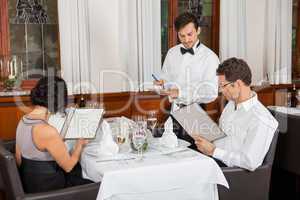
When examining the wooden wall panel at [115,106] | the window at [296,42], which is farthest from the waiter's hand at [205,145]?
the window at [296,42]

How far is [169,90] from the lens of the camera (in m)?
3.19

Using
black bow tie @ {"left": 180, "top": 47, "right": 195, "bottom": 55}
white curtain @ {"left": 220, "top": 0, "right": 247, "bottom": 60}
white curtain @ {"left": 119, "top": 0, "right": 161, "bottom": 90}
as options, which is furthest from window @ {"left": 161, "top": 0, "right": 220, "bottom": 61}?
black bow tie @ {"left": 180, "top": 47, "right": 195, "bottom": 55}

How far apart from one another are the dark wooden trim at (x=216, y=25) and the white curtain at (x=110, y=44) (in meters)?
0.79

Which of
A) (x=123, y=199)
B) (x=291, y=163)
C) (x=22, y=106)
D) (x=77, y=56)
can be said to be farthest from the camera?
(x=77, y=56)

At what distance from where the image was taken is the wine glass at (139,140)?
214 cm

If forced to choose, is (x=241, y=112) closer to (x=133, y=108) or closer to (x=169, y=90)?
(x=169, y=90)

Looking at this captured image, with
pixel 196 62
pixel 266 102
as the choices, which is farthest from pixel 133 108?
pixel 266 102

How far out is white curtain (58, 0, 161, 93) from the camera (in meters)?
3.95

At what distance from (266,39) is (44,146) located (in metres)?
3.53

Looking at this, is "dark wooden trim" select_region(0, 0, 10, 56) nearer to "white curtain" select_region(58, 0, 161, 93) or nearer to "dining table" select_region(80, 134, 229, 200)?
"white curtain" select_region(58, 0, 161, 93)

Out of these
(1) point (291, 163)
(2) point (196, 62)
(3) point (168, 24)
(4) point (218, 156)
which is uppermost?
(3) point (168, 24)

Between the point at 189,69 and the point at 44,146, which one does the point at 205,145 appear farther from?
the point at 189,69

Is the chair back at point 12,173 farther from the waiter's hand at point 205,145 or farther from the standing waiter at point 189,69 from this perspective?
the standing waiter at point 189,69

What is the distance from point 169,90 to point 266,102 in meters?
1.99
